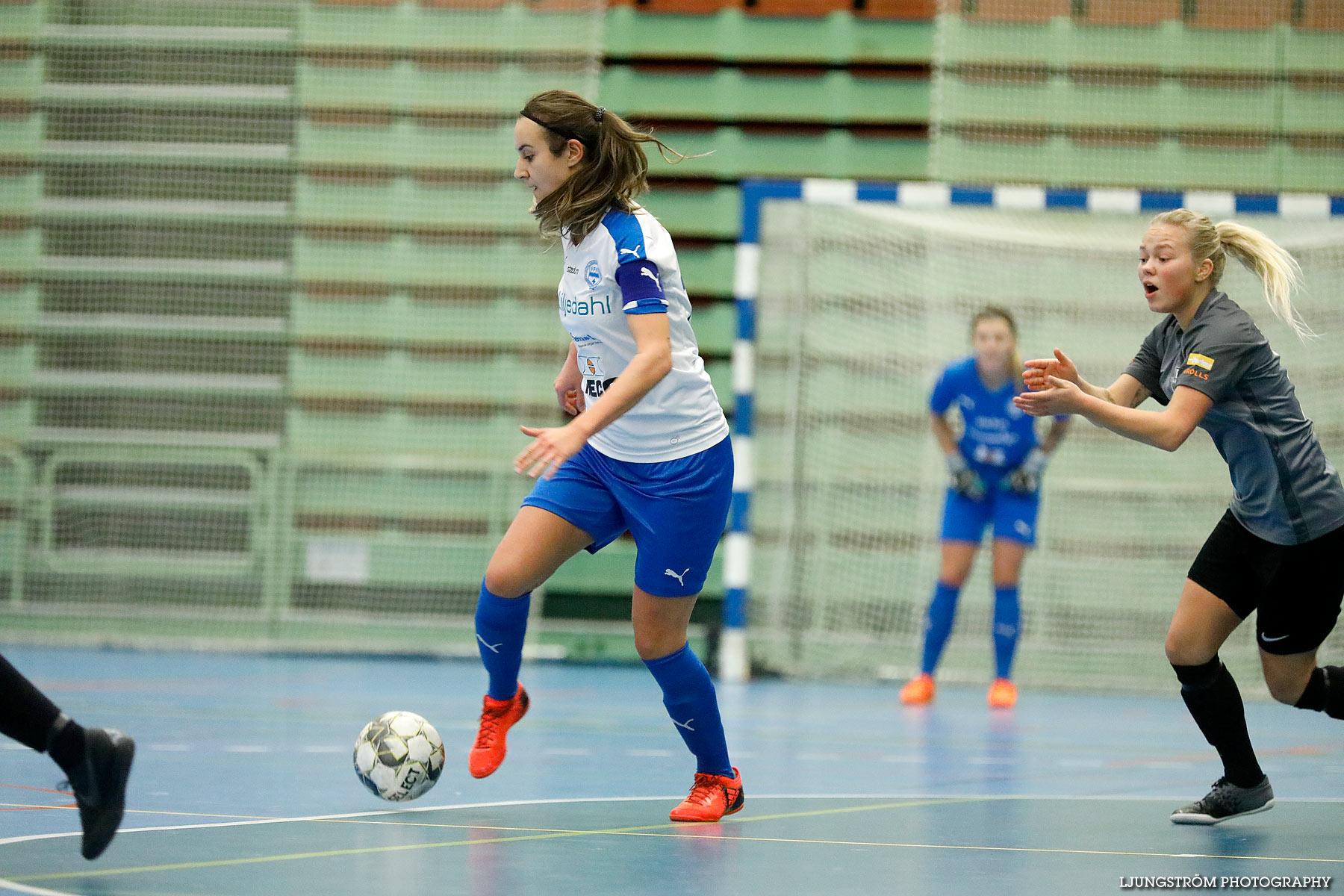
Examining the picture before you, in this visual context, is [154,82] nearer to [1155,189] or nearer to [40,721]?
[1155,189]

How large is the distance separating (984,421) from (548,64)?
3.43 metres

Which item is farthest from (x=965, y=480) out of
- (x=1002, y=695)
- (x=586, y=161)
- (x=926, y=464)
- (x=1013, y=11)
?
(x=586, y=161)

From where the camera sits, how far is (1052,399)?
11.6 ft

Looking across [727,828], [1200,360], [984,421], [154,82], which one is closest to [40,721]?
[727,828]

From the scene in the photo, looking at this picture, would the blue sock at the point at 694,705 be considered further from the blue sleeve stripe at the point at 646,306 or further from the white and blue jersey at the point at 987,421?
the white and blue jersey at the point at 987,421

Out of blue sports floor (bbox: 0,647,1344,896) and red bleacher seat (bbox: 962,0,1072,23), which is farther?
red bleacher seat (bbox: 962,0,1072,23)

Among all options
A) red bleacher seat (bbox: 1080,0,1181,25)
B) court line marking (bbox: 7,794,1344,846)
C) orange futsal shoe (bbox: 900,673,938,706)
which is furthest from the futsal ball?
red bleacher seat (bbox: 1080,0,1181,25)

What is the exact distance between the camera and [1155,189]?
9.27 metres

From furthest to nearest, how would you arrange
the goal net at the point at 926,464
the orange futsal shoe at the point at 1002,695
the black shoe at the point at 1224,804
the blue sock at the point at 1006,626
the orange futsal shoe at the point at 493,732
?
the goal net at the point at 926,464, the blue sock at the point at 1006,626, the orange futsal shoe at the point at 1002,695, the orange futsal shoe at the point at 493,732, the black shoe at the point at 1224,804

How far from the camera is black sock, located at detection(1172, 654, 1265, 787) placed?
3951 mm

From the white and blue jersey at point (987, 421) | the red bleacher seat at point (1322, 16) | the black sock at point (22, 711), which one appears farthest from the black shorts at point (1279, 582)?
the red bleacher seat at point (1322, 16)

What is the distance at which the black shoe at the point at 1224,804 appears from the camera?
13.0 feet

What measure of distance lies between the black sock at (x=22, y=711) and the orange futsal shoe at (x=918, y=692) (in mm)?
4990

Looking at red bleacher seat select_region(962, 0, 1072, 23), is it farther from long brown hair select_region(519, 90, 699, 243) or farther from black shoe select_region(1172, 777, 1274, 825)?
black shoe select_region(1172, 777, 1274, 825)
